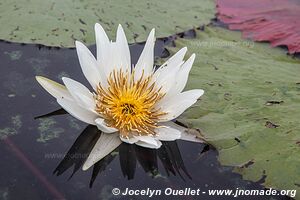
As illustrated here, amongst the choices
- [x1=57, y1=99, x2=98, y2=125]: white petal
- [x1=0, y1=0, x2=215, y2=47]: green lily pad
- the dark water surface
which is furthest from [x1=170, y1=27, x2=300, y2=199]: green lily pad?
[x1=57, y1=99, x2=98, y2=125]: white petal

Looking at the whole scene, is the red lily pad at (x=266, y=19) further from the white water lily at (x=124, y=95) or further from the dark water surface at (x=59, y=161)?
the dark water surface at (x=59, y=161)

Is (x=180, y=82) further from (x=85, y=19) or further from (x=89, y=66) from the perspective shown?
(x=85, y=19)

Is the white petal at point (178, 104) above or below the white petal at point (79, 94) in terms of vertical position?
below

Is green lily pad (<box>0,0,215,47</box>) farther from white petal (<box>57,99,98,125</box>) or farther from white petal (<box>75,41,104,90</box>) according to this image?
white petal (<box>57,99,98,125</box>)

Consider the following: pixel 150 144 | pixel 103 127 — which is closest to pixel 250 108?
pixel 150 144

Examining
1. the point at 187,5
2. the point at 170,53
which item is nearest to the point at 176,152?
the point at 170,53

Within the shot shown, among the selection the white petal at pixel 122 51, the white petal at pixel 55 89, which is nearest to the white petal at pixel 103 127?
the white petal at pixel 55 89
